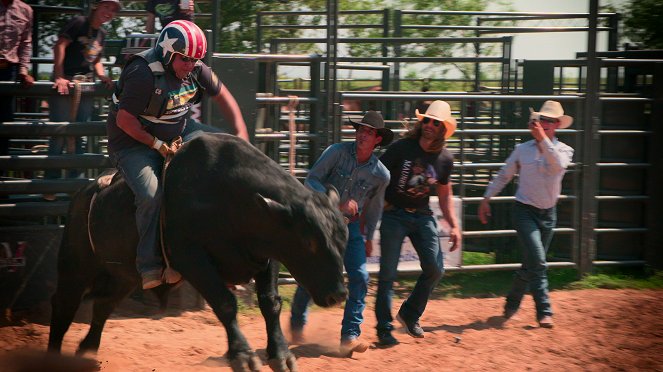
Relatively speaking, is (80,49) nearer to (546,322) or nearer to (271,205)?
(271,205)

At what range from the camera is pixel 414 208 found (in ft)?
25.3

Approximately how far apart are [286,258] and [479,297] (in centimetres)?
438

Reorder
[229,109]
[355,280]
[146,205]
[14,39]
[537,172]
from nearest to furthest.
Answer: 1. [146,205]
2. [229,109]
3. [355,280]
4. [14,39]
5. [537,172]

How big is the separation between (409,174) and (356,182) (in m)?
0.64

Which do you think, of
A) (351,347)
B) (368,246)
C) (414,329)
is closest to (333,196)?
(368,246)

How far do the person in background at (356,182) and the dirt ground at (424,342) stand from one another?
0.26 metres

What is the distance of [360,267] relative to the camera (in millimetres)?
7234

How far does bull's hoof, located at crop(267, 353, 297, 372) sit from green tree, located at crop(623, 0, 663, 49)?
10.9 meters

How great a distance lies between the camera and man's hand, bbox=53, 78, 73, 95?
7773mm

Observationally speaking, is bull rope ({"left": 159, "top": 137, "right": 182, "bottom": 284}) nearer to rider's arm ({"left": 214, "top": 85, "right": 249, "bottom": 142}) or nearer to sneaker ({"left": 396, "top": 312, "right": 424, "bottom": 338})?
rider's arm ({"left": 214, "top": 85, "right": 249, "bottom": 142})

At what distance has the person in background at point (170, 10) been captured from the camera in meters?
8.19

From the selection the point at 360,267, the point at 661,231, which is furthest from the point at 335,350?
the point at 661,231

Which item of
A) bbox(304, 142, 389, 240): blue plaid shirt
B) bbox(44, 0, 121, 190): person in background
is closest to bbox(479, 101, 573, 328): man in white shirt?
bbox(304, 142, 389, 240): blue plaid shirt

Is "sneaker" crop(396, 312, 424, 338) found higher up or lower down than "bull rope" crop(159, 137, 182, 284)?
lower down
